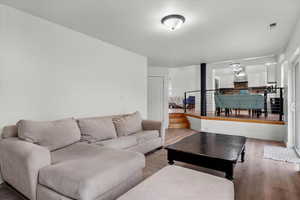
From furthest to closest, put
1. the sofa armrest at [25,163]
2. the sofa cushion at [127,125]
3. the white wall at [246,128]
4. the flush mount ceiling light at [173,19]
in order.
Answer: the white wall at [246,128]
the sofa cushion at [127,125]
the flush mount ceiling light at [173,19]
the sofa armrest at [25,163]

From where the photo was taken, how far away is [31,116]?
2.46 m

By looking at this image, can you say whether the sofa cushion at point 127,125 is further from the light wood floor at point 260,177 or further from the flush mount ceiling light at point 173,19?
the flush mount ceiling light at point 173,19

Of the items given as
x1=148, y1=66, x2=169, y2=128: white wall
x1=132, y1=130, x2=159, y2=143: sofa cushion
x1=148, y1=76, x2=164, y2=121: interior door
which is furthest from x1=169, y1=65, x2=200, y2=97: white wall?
x1=132, y1=130, x2=159, y2=143: sofa cushion

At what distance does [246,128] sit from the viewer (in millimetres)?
4785

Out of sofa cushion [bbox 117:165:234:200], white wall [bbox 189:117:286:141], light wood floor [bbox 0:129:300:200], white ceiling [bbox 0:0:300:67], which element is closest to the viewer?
sofa cushion [bbox 117:165:234:200]

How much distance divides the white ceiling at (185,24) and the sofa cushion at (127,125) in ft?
5.45

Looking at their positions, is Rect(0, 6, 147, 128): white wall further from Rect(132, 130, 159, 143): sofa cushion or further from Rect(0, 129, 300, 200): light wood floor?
Rect(0, 129, 300, 200): light wood floor

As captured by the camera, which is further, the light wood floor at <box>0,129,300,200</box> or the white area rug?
the white area rug

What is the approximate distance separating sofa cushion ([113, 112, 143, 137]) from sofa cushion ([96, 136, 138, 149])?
264mm

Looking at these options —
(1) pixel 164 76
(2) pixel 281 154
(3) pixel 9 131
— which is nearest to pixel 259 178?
(2) pixel 281 154

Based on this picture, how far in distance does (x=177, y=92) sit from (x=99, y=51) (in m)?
7.85

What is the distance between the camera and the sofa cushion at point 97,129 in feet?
8.48

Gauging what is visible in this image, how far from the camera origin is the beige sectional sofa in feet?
4.68

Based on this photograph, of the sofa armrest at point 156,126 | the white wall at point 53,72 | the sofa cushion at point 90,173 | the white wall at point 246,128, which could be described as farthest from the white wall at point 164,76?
the sofa cushion at point 90,173
